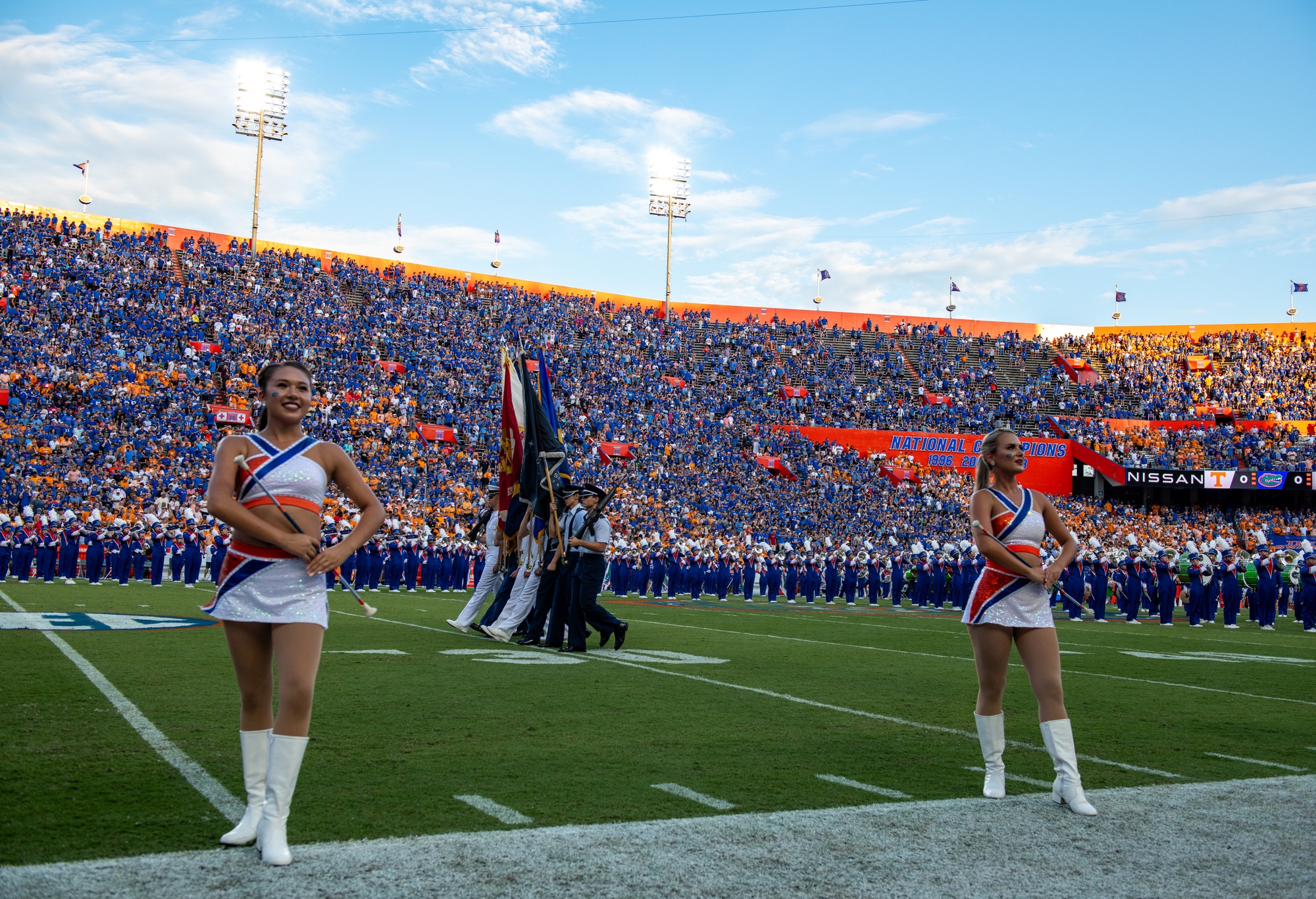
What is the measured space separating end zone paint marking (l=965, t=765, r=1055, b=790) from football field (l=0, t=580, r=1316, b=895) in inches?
1.1

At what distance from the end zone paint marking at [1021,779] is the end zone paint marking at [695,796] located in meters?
1.41

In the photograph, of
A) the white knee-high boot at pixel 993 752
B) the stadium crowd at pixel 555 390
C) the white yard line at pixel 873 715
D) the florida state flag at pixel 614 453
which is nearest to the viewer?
the white knee-high boot at pixel 993 752

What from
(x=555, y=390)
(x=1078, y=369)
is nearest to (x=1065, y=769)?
(x=555, y=390)

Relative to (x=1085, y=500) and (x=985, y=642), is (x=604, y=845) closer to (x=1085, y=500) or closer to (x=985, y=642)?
(x=985, y=642)

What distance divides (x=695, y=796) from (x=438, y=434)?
1205 inches

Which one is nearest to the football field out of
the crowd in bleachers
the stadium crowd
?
the stadium crowd

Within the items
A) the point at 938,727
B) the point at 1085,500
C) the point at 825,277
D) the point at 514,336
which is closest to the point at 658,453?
the point at 514,336

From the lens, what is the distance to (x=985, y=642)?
15.6 ft

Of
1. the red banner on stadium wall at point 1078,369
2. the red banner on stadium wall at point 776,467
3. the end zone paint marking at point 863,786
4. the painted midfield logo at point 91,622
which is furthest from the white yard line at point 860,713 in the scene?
the red banner on stadium wall at point 1078,369

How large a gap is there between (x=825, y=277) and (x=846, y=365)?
902 centimetres

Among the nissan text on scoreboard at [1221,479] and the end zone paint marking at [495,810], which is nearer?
the end zone paint marking at [495,810]

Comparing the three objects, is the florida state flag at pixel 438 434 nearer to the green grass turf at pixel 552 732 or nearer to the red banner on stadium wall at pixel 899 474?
the red banner on stadium wall at pixel 899 474

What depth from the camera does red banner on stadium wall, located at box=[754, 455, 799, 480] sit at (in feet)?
123

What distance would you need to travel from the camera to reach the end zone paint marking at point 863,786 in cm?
461
